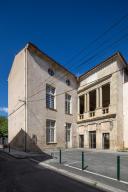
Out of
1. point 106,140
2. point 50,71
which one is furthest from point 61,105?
point 106,140

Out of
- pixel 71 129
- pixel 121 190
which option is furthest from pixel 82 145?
pixel 121 190

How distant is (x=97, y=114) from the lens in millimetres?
28422

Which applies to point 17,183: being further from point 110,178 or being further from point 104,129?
point 104,129

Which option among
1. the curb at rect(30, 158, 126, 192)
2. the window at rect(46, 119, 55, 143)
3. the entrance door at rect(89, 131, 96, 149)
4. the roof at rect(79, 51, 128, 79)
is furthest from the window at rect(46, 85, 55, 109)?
the curb at rect(30, 158, 126, 192)

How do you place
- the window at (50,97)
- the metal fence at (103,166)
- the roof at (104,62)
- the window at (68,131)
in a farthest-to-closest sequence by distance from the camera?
1. the window at (68,131)
2. the window at (50,97)
3. the roof at (104,62)
4. the metal fence at (103,166)

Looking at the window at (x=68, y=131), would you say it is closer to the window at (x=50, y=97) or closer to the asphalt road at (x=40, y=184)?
the window at (x=50, y=97)

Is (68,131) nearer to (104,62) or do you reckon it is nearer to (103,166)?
(104,62)

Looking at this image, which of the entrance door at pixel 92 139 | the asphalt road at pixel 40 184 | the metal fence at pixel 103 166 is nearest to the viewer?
the asphalt road at pixel 40 184

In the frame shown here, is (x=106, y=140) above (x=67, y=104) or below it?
below

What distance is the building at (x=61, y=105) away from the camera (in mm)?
25500

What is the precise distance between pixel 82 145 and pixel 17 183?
2325 centimetres

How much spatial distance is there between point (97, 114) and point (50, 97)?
6.16 metres

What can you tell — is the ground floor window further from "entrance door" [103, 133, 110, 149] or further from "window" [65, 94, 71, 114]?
"window" [65, 94, 71, 114]

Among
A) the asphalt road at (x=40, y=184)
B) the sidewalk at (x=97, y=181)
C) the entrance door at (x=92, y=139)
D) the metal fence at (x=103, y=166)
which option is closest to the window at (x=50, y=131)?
the entrance door at (x=92, y=139)
